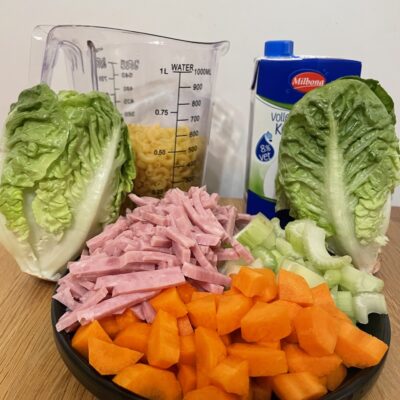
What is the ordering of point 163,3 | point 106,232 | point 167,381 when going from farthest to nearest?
point 163,3 → point 106,232 → point 167,381

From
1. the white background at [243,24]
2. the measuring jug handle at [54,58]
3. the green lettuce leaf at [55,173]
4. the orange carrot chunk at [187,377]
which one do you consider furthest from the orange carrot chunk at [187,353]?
the white background at [243,24]

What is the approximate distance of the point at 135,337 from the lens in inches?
23.2

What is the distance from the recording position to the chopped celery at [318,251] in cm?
74

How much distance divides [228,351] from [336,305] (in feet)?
0.75

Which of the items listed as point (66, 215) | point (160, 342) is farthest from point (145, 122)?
point (160, 342)

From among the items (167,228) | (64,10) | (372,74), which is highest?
(64,10)

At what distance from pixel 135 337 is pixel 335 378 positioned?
0.29 m

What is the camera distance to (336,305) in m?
0.69

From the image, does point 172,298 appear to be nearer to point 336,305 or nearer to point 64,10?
point 336,305

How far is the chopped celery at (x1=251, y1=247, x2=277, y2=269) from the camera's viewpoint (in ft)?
2.59

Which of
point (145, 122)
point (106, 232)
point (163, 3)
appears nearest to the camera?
point (106, 232)

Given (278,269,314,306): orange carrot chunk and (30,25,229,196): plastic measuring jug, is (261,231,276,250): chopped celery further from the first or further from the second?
(30,25,229,196): plastic measuring jug

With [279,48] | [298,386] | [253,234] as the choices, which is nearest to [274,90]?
[279,48]

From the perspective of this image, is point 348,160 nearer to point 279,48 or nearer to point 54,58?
point 279,48
